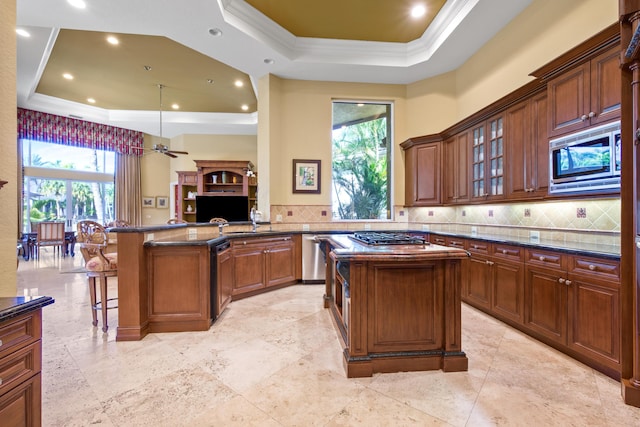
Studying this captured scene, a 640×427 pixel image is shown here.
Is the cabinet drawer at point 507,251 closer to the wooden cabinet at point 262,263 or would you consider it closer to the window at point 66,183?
the wooden cabinet at point 262,263

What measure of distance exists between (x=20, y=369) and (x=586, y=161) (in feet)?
12.7

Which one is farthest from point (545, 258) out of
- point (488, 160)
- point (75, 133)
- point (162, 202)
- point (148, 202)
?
point (75, 133)

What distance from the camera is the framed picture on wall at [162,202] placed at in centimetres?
922

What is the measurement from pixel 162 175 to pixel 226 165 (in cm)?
281

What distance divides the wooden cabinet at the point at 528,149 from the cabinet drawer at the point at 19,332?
13.0 feet

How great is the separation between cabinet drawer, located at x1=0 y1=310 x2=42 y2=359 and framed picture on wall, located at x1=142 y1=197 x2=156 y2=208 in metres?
9.09

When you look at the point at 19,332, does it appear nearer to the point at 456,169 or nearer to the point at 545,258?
the point at 545,258

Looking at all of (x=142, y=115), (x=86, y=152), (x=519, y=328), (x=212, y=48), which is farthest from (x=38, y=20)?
(x=519, y=328)

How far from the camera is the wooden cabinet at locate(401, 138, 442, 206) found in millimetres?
4801

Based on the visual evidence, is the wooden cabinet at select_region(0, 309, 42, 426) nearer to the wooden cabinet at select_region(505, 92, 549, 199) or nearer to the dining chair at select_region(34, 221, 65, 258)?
the wooden cabinet at select_region(505, 92, 549, 199)

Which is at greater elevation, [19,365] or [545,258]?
[545,258]

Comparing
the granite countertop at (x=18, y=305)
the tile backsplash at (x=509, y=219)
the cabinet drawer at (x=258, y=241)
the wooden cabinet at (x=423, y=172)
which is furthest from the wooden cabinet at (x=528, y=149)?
the granite countertop at (x=18, y=305)

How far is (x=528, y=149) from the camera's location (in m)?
3.09

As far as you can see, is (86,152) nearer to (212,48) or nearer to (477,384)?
(212,48)
